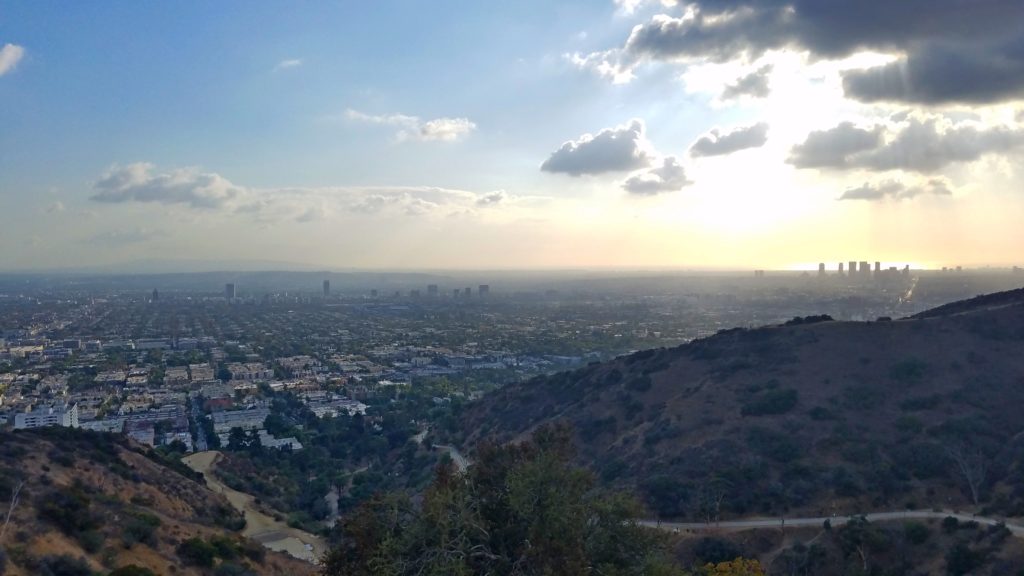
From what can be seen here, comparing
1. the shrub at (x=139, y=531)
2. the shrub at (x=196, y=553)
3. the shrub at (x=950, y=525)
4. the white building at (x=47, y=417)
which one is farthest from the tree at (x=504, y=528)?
the white building at (x=47, y=417)

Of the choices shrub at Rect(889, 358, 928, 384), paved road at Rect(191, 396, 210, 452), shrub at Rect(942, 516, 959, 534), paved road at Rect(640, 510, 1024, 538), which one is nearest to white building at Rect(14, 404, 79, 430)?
paved road at Rect(191, 396, 210, 452)

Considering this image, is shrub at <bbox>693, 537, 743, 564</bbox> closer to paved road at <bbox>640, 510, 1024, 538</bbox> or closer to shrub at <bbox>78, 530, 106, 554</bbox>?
paved road at <bbox>640, 510, 1024, 538</bbox>

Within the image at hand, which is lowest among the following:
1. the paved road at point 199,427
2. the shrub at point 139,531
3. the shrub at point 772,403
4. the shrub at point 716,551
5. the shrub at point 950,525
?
the paved road at point 199,427

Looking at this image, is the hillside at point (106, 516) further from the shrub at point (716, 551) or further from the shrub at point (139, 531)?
the shrub at point (716, 551)

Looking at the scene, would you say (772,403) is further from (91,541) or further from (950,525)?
(91,541)

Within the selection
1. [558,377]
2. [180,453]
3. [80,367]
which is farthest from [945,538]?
[80,367]

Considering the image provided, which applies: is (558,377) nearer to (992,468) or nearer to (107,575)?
(992,468)
